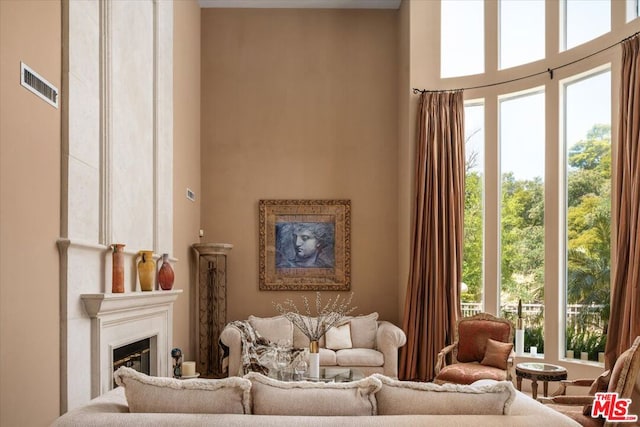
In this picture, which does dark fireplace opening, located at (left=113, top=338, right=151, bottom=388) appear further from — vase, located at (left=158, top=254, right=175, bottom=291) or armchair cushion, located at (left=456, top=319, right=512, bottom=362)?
armchair cushion, located at (left=456, top=319, right=512, bottom=362)

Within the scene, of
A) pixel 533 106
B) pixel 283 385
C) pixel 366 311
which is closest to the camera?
pixel 283 385

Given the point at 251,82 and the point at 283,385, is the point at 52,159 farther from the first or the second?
the point at 251,82

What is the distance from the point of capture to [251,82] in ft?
27.3

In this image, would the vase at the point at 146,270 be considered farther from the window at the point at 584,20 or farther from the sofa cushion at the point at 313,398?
the window at the point at 584,20

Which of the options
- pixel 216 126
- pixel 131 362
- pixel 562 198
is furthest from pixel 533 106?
pixel 131 362

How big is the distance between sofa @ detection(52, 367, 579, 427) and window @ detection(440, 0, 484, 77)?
557cm

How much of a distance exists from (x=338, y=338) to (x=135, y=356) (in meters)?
→ 2.67

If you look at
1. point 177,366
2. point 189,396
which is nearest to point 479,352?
point 177,366

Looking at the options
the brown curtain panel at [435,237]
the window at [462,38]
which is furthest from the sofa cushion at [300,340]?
the window at [462,38]

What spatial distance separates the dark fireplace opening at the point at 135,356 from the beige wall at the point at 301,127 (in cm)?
253

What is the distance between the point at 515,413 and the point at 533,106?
5016 millimetres

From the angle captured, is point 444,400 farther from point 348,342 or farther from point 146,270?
point 348,342

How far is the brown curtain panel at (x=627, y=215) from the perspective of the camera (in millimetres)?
5145

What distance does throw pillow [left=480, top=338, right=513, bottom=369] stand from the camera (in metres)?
5.71
